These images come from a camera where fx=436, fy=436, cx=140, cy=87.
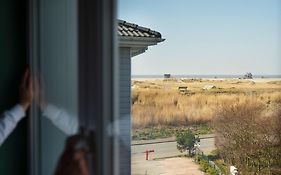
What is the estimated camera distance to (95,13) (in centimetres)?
145

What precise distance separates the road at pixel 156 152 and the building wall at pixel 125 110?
25 millimetres

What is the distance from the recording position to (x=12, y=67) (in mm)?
2301

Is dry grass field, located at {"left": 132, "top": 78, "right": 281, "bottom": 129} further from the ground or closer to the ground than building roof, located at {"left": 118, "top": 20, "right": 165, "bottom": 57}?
closer to the ground

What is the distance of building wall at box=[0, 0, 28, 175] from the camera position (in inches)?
89.6

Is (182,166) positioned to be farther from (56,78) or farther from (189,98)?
(56,78)

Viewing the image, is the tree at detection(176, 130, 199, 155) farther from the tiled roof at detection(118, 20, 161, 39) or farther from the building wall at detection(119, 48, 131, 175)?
the tiled roof at detection(118, 20, 161, 39)

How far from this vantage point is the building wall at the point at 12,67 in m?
2.28

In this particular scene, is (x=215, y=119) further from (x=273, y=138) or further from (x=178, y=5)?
(x=178, y=5)

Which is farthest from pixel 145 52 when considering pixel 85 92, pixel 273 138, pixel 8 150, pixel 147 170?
pixel 8 150

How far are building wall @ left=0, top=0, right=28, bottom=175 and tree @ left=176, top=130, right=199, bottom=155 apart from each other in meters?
1.22

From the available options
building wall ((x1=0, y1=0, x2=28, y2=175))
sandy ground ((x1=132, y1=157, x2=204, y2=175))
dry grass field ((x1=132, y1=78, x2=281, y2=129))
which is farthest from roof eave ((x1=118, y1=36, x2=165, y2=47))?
building wall ((x1=0, y1=0, x2=28, y2=175))

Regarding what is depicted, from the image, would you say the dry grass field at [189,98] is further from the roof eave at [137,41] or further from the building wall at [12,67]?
the building wall at [12,67]

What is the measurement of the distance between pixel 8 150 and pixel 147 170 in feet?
3.80

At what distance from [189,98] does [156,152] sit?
0.69ft
